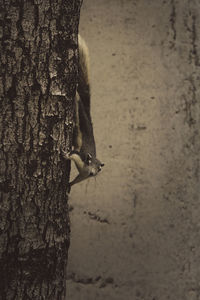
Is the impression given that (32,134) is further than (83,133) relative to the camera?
No

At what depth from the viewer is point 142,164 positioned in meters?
1.32

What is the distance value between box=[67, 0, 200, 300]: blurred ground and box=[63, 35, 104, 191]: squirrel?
0.42 m

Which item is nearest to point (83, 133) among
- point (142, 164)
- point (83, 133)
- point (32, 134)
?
point (83, 133)

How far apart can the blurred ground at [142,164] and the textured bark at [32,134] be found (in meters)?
0.59

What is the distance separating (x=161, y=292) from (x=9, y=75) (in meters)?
0.89

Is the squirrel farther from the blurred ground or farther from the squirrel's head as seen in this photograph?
the blurred ground

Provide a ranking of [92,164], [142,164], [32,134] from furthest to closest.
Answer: [142,164]
[92,164]
[32,134]

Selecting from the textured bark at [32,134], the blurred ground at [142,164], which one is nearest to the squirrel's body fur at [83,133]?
the textured bark at [32,134]

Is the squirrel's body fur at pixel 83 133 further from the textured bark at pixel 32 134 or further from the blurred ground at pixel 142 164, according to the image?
the blurred ground at pixel 142 164

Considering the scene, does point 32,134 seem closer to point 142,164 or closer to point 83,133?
point 83,133

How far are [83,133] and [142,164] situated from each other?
47 cm

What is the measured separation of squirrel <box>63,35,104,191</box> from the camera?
0.85 meters

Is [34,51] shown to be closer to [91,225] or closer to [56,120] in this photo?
[56,120]

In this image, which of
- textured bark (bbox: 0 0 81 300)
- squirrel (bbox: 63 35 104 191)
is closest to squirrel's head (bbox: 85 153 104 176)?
squirrel (bbox: 63 35 104 191)
